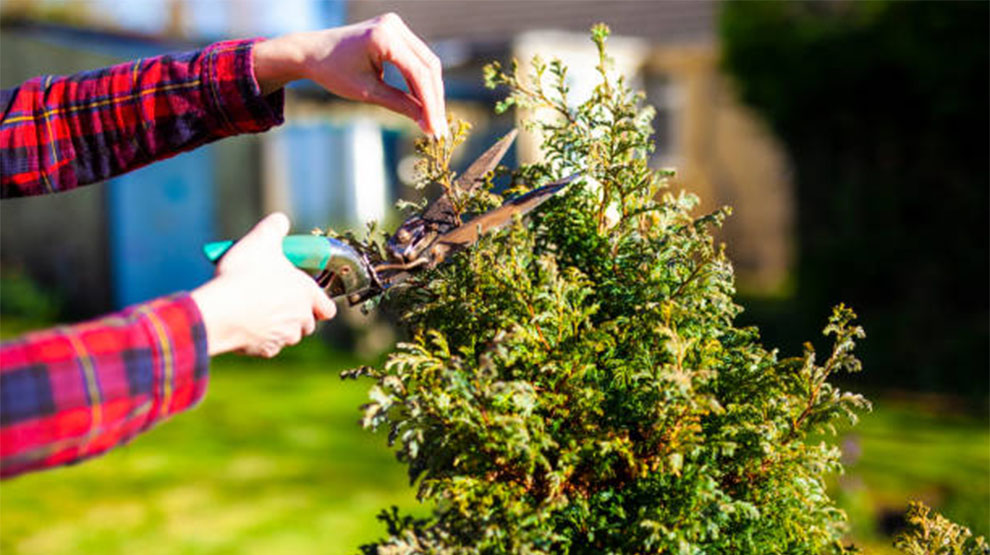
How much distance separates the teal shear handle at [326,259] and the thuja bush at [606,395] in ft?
0.33

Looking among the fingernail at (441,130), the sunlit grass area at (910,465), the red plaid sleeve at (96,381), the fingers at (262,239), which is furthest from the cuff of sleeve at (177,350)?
the sunlit grass area at (910,465)

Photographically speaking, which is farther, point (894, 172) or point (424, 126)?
point (894, 172)

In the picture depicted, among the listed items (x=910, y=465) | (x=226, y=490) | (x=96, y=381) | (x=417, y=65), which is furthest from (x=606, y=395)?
(x=910, y=465)

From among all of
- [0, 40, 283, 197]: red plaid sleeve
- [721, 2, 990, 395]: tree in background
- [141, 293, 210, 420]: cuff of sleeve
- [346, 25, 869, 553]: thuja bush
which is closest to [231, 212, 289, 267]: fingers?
[141, 293, 210, 420]: cuff of sleeve

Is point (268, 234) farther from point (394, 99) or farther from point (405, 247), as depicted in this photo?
point (394, 99)

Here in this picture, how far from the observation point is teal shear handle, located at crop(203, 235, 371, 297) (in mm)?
1864

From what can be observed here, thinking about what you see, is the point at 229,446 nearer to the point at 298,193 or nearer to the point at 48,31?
the point at 298,193

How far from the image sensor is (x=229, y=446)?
7.64m

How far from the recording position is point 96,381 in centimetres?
146

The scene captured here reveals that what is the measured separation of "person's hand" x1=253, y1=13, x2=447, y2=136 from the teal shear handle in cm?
27

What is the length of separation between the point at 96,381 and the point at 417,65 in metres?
0.82

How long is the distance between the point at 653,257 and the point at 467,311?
0.34 meters

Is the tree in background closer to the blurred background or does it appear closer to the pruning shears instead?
the blurred background

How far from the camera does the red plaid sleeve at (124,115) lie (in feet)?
7.16
